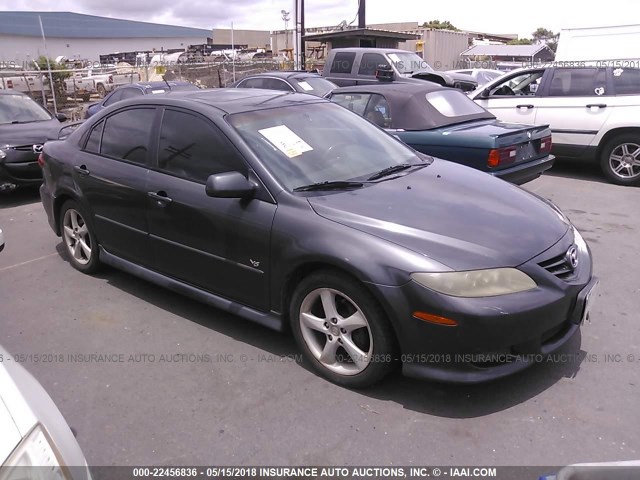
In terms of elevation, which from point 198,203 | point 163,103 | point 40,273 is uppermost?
point 163,103

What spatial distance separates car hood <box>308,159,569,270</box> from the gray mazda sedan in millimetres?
13

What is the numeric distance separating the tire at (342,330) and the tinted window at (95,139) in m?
2.44

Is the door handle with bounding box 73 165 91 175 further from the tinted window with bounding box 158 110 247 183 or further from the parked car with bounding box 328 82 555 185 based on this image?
the parked car with bounding box 328 82 555 185

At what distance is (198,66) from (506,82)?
19.4 metres

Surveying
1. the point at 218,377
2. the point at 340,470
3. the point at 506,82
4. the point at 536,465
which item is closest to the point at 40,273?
the point at 218,377

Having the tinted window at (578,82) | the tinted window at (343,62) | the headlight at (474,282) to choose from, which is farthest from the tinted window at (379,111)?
the tinted window at (343,62)

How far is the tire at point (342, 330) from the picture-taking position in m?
2.88

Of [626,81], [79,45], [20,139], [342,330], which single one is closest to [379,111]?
[626,81]

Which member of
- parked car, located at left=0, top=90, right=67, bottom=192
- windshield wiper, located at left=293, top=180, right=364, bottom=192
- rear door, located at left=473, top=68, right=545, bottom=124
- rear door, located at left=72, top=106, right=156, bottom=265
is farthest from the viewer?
rear door, located at left=473, top=68, right=545, bottom=124

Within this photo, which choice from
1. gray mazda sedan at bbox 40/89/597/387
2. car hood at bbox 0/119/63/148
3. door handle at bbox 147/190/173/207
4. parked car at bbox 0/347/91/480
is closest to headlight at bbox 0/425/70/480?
parked car at bbox 0/347/91/480

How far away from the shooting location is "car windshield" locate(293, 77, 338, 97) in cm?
1043

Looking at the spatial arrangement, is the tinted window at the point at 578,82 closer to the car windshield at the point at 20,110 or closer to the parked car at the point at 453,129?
the parked car at the point at 453,129

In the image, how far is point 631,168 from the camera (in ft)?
25.4

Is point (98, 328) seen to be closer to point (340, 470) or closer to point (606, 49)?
point (340, 470)
